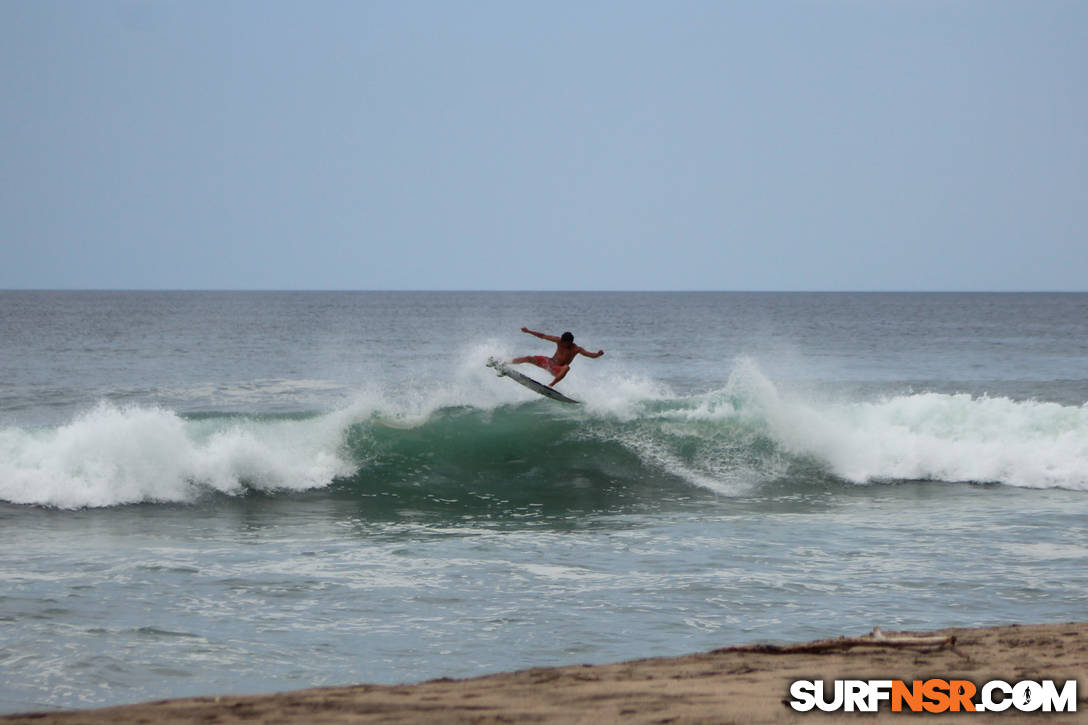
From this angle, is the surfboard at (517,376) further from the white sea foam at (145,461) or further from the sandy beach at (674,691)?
the sandy beach at (674,691)

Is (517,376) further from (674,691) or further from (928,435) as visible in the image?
(674,691)

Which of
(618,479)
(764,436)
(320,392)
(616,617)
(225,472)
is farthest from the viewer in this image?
(320,392)

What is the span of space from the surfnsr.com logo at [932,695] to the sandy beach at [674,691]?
7 centimetres

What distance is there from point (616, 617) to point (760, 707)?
3.24m

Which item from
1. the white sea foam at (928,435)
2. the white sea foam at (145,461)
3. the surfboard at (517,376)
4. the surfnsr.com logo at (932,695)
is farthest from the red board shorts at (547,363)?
the surfnsr.com logo at (932,695)

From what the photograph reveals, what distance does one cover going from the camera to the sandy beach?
16.8ft

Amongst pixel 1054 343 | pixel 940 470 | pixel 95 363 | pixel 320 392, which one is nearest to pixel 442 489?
pixel 940 470

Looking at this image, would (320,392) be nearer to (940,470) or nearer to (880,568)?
(940,470)

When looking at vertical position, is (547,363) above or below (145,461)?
above

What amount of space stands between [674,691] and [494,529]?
280 inches

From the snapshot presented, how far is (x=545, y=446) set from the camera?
17.5m

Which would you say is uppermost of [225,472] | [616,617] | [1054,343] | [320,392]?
[1054,343]

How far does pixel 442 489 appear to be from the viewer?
604 inches

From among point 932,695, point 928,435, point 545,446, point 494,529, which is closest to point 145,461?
point 494,529
